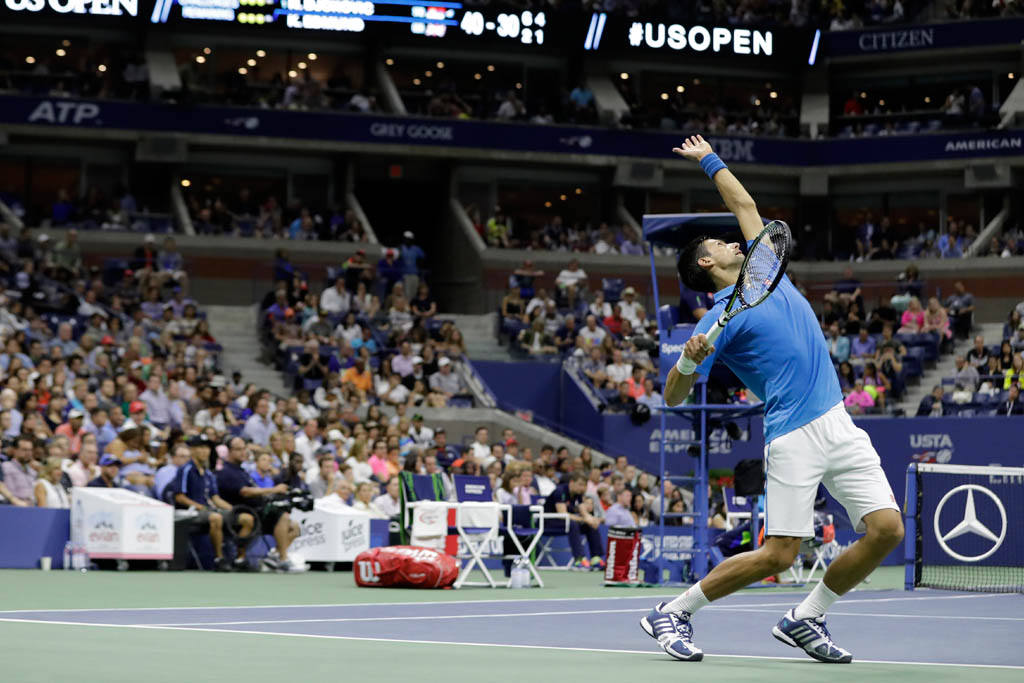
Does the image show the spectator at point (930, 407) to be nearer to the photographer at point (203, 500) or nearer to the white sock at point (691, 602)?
the photographer at point (203, 500)

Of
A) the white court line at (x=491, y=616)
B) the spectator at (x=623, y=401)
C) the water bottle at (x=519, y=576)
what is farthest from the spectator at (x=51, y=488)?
the spectator at (x=623, y=401)

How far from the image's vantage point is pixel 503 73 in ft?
131

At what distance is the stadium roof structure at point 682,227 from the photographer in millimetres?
15875

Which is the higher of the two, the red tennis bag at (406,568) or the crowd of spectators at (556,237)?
the crowd of spectators at (556,237)

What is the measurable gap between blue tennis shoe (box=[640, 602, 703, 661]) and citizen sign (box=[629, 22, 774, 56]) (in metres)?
32.0

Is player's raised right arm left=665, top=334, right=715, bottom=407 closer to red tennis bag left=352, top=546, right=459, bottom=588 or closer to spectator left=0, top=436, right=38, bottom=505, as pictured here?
red tennis bag left=352, top=546, right=459, bottom=588

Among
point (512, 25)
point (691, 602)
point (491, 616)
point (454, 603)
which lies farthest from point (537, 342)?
point (691, 602)

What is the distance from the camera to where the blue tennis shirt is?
7.34 metres

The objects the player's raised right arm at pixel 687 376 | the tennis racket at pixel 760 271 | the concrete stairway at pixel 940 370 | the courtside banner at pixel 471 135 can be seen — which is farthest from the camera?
the courtside banner at pixel 471 135

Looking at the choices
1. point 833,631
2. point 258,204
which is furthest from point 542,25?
point 833,631

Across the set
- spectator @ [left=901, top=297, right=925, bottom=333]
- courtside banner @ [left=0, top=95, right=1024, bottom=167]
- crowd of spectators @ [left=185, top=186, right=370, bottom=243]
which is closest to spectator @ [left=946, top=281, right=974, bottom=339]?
spectator @ [left=901, top=297, right=925, bottom=333]

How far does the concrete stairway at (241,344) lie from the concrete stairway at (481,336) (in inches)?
155

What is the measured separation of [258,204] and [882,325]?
15343 mm

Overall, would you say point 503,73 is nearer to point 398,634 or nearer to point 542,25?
point 542,25
